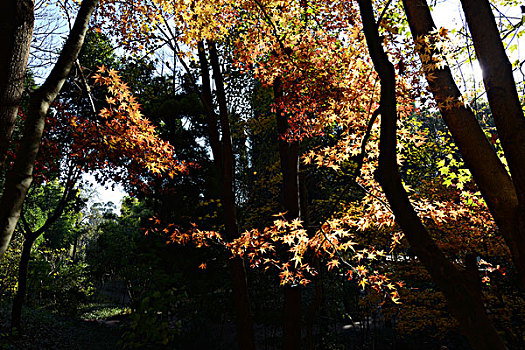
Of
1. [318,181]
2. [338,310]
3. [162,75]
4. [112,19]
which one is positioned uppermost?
[162,75]

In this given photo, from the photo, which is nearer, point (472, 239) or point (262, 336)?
point (472, 239)

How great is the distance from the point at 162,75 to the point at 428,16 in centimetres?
1341

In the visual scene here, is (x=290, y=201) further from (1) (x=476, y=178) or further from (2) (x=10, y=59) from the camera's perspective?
(2) (x=10, y=59)

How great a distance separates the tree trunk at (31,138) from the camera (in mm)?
1797

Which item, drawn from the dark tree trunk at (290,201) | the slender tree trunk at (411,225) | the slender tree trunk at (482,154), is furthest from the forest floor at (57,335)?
the slender tree trunk at (482,154)

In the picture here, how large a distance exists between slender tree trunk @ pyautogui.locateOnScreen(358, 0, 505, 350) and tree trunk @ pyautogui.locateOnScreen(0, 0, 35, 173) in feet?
7.37

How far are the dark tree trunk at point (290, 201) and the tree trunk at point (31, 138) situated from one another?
9.50 feet

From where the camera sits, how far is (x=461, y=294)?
5.99 feet

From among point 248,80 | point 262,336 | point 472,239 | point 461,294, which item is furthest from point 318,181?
point 461,294

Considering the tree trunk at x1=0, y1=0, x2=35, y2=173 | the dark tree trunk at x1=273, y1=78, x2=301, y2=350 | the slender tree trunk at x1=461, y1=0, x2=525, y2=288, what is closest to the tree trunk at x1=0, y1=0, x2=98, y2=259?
the tree trunk at x1=0, y1=0, x2=35, y2=173

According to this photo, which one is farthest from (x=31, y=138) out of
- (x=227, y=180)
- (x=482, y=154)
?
(x=482, y=154)

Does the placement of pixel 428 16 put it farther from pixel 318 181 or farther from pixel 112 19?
pixel 318 181

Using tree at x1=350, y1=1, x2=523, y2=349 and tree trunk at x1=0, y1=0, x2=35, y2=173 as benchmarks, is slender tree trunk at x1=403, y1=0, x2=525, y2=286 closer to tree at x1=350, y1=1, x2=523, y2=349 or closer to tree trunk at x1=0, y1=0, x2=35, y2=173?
tree at x1=350, y1=1, x2=523, y2=349

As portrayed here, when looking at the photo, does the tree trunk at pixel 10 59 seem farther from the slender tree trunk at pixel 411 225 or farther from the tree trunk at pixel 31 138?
the slender tree trunk at pixel 411 225
